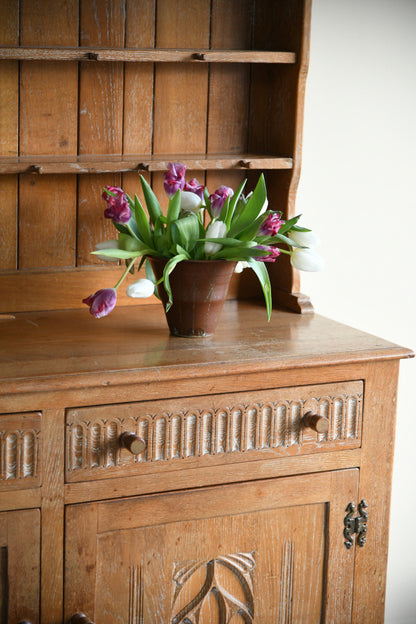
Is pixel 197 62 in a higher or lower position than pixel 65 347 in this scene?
higher

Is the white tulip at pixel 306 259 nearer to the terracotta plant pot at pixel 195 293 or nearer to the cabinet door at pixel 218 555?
the terracotta plant pot at pixel 195 293

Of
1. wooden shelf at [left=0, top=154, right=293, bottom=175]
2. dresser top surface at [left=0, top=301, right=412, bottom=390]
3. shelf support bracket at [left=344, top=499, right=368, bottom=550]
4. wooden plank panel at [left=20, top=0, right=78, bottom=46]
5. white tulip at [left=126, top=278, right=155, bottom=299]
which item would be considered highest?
wooden plank panel at [left=20, top=0, right=78, bottom=46]

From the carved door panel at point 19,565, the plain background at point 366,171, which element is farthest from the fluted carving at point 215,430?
the plain background at point 366,171

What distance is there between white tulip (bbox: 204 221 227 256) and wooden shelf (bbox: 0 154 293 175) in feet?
0.86

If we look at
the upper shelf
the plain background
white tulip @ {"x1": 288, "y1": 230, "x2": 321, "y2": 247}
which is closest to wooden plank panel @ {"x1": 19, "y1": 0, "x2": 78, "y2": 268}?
the upper shelf

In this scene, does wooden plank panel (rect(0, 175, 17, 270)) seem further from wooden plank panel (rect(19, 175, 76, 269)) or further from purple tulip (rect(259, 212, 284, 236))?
purple tulip (rect(259, 212, 284, 236))

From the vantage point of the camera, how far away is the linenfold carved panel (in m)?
1.85

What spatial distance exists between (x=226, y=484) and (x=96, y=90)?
3.50 feet

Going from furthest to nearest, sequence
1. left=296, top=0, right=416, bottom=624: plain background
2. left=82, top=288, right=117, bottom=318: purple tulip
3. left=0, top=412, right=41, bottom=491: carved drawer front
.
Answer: left=296, top=0, right=416, bottom=624: plain background → left=82, top=288, right=117, bottom=318: purple tulip → left=0, top=412, right=41, bottom=491: carved drawer front

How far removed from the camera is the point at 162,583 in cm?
183

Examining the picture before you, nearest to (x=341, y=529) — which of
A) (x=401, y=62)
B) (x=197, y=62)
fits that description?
(x=197, y=62)

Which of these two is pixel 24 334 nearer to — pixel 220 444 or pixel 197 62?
pixel 220 444

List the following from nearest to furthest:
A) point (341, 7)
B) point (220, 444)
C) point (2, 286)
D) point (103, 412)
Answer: point (103, 412) < point (220, 444) < point (2, 286) < point (341, 7)

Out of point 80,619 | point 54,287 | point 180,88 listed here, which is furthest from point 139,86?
point 80,619
